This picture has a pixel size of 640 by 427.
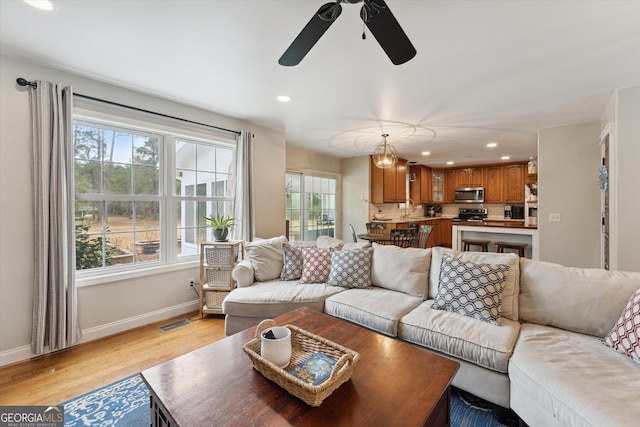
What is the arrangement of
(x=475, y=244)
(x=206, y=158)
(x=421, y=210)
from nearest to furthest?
1. (x=206, y=158)
2. (x=475, y=244)
3. (x=421, y=210)

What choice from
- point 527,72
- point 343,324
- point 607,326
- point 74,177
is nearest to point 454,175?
point 527,72

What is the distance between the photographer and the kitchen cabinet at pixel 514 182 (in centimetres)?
688

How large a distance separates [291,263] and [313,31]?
223 centimetres

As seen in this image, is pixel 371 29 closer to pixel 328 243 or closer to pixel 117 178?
pixel 328 243

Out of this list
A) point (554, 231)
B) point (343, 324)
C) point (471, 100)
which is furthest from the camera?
point (554, 231)

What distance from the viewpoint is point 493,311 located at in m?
1.91

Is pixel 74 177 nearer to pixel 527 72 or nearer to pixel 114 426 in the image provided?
pixel 114 426

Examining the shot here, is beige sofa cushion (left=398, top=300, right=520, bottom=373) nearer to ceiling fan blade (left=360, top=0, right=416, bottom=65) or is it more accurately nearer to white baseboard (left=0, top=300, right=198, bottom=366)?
ceiling fan blade (left=360, top=0, right=416, bottom=65)

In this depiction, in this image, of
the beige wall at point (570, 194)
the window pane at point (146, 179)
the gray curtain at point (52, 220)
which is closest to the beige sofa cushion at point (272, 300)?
the gray curtain at point (52, 220)

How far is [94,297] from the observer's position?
8.68ft

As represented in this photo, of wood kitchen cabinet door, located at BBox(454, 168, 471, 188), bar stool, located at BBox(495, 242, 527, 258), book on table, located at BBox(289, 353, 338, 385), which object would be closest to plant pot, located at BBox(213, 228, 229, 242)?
book on table, located at BBox(289, 353, 338, 385)

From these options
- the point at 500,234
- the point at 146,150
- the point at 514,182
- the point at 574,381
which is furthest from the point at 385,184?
the point at 574,381

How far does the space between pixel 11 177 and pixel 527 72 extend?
448cm

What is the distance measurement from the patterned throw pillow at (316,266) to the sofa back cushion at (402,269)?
0.49 metres
